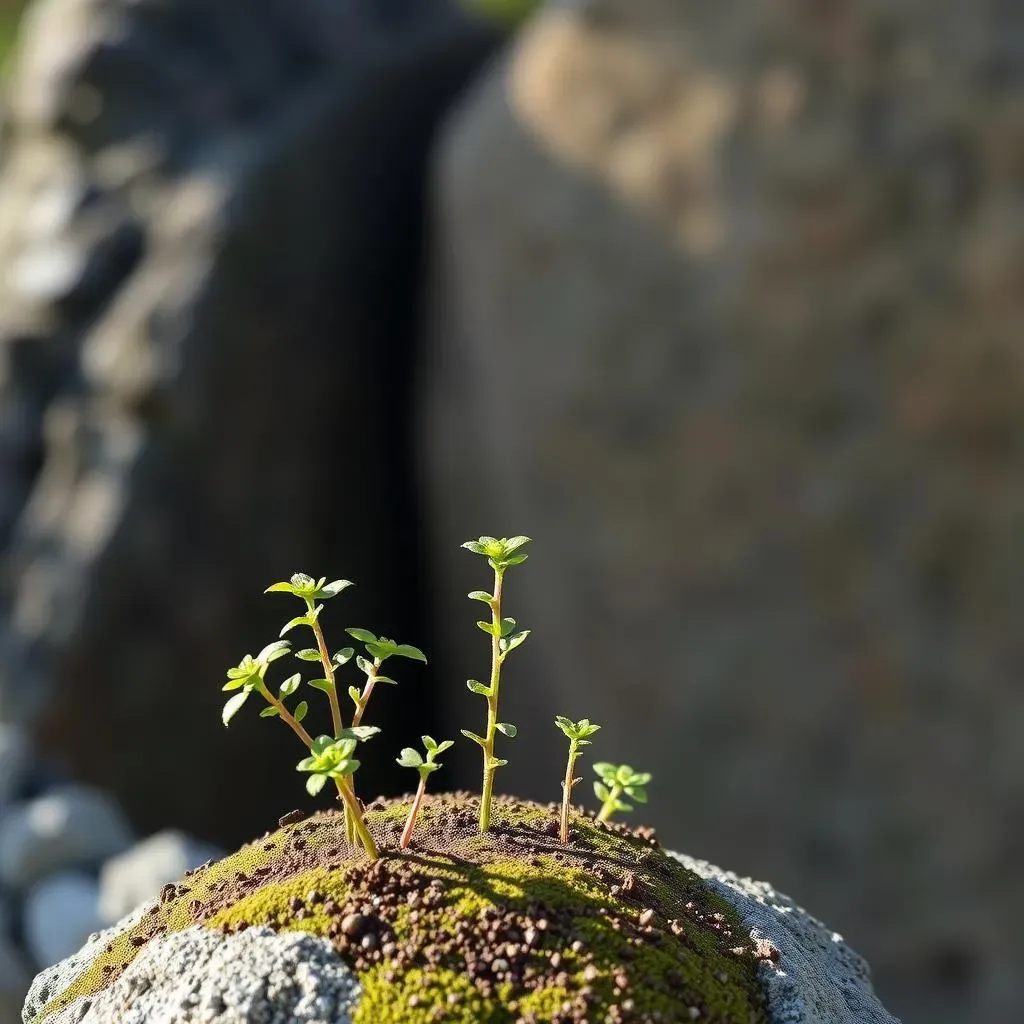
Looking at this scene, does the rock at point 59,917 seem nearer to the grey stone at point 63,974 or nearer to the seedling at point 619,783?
the grey stone at point 63,974

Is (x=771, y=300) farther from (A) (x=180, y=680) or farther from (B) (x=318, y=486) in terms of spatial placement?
(A) (x=180, y=680)

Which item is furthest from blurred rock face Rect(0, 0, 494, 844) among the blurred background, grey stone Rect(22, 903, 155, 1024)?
grey stone Rect(22, 903, 155, 1024)

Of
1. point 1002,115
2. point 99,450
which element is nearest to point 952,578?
point 1002,115

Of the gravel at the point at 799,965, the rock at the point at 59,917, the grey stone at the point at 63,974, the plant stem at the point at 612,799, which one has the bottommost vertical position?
the rock at the point at 59,917

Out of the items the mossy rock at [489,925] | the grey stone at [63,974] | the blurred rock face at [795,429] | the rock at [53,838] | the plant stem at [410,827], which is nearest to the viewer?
the mossy rock at [489,925]

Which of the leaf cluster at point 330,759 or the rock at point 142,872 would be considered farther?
the rock at point 142,872

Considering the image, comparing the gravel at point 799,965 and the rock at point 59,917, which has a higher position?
the gravel at point 799,965

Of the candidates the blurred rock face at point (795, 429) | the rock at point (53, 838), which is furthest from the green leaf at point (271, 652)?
the blurred rock face at point (795, 429)
